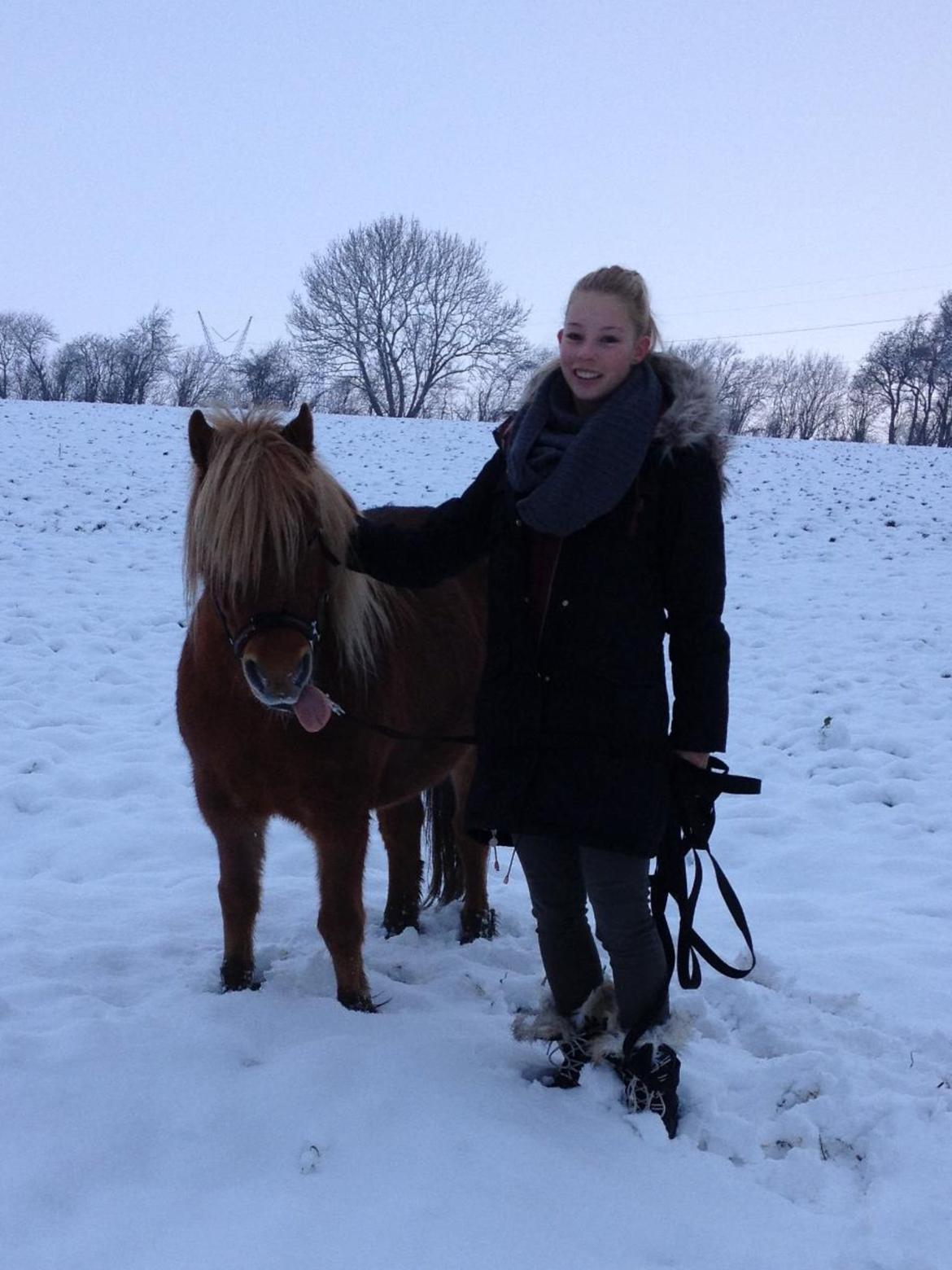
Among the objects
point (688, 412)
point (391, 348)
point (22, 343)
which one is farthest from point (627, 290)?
point (22, 343)

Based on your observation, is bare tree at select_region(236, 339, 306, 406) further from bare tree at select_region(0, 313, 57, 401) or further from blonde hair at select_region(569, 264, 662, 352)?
bare tree at select_region(0, 313, 57, 401)

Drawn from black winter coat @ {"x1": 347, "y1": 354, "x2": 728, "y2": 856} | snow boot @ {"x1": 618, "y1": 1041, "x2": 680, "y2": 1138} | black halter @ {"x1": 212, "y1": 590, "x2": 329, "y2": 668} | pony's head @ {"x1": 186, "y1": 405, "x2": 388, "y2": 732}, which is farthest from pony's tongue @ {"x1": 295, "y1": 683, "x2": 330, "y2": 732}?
snow boot @ {"x1": 618, "y1": 1041, "x2": 680, "y2": 1138}

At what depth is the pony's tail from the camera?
3.84m

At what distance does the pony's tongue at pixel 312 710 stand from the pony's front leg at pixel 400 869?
1429mm

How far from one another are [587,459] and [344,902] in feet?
5.04

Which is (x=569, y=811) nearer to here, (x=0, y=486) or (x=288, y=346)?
(x=0, y=486)

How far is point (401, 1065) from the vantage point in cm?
257

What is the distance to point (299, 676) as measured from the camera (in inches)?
90.0

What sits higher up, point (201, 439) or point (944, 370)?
point (944, 370)

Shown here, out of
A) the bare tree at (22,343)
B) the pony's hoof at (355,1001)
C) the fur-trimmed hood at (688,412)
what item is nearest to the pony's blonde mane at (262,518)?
the fur-trimmed hood at (688,412)

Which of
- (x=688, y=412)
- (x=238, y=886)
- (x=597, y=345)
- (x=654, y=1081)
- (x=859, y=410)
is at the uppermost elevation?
(x=859, y=410)

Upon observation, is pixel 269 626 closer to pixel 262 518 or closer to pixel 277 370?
pixel 262 518

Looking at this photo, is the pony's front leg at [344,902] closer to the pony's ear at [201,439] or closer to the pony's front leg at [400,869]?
the pony's front leg at [400,869]

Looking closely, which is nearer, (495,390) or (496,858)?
(496,858)
